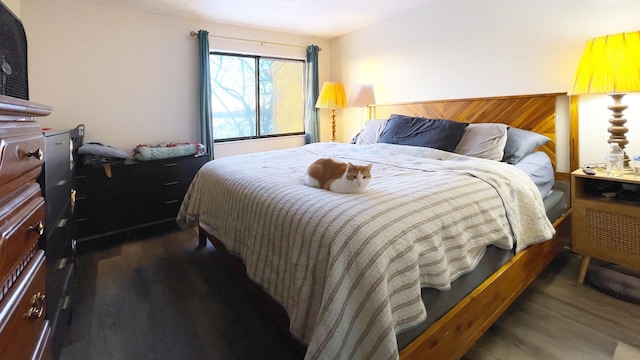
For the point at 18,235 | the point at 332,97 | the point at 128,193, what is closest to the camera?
the point at 18,235

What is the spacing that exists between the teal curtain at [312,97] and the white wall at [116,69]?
1018 millimetres

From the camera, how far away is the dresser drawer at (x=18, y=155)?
650mm

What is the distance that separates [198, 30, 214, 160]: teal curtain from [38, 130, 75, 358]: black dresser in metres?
1.81

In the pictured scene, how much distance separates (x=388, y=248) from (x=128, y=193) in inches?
106

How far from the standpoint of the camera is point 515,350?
1.42 meters

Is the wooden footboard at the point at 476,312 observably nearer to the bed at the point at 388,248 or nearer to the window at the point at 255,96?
the bed at the point at 388,248

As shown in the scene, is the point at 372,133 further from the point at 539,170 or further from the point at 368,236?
the point at 368,236

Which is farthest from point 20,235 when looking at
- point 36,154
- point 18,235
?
point 36,154

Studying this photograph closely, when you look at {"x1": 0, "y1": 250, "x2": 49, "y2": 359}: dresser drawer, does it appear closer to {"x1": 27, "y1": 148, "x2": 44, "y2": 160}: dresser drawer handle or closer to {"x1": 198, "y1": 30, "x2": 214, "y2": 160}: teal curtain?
{"x1": 27, "y1": 148, "x2": 44, "y2": 160}: dresser drawer handle

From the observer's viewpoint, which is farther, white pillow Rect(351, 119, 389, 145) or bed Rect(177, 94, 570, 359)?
white pillow Rect(351, 119, 389, 145)

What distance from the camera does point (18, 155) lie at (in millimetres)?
742

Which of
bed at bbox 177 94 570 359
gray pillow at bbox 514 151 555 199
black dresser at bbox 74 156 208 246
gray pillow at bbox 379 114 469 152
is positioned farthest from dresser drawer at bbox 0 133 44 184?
gray pillow at bbox 514 151 555 199

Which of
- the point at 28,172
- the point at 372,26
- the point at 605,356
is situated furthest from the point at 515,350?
the point at 372,26

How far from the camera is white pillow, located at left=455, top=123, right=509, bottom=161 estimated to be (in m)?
2.22
